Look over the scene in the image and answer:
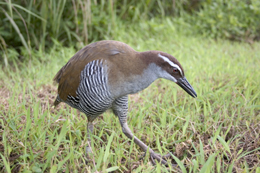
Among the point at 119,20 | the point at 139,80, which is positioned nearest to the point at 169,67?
the point at 139,80

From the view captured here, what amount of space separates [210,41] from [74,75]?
14.4ft

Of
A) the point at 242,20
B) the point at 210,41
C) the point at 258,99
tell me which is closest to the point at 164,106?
the point at 258,99

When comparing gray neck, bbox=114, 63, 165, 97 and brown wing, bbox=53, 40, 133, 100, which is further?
brown wing, bbox=53, 40, 133, 100

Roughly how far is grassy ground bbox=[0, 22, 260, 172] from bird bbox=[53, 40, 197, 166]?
0.83ft

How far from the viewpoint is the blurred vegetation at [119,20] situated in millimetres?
4984

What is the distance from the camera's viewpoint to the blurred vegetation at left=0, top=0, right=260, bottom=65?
4984mm

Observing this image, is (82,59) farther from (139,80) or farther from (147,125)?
(147,125)

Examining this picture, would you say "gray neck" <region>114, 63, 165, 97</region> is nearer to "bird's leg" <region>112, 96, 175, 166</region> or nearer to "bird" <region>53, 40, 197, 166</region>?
"bird" <region>53, 40, 197, 166</region>

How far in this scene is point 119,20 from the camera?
20.0 ft

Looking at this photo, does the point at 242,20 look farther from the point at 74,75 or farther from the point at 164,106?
the point at 74,75

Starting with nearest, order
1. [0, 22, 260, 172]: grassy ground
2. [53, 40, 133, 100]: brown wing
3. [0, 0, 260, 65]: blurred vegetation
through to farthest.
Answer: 1. [0, 22, 260, 172]: grassy ground
2. [53, 40, 133, 100]: brown wing
3. [0, 0, 260, 65]: blurred vegetation

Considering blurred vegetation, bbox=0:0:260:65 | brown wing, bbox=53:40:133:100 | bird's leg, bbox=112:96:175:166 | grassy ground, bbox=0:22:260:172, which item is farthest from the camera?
blurred vegetation, bbox=0:0:260:65

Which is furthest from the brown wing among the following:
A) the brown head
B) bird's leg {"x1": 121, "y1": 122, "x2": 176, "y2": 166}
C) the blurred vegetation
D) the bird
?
the blurred vegetation

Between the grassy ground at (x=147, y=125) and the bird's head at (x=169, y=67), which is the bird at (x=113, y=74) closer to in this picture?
the bird's head at (x=169, y=67)
